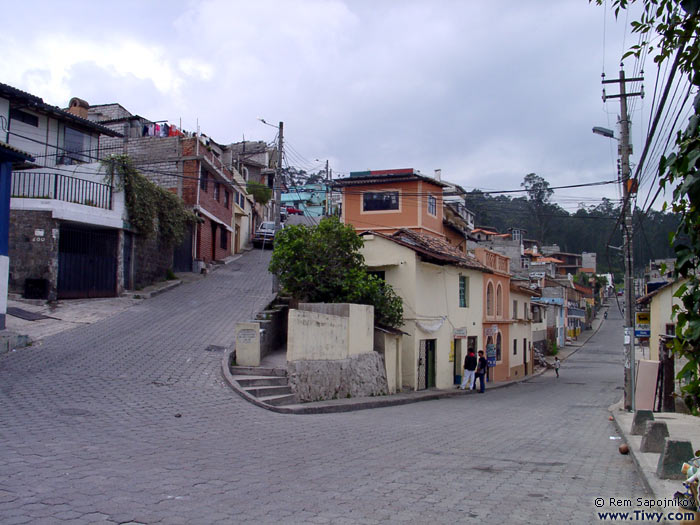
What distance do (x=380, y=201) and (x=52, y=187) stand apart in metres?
15.9

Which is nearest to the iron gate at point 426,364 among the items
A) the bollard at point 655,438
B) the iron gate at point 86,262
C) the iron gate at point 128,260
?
the iron gate at point 128,260

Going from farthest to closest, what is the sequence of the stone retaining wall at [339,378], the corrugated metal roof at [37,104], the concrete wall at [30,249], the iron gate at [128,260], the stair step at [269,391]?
1. the iron gate at [128,260]
2. the corrugated metal roof at [37,104]
3. the concrete wall at [30,249]
4. the stone retaining wall at [339,378]
5. the stair step at [269,391]

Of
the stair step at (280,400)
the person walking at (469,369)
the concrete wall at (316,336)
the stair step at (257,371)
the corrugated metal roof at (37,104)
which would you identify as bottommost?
the person walking at (469,369)

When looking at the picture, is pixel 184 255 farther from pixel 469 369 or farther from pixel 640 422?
pixel 640 422

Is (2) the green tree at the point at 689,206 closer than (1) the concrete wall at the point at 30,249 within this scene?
Yes

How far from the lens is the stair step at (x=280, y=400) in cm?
1258

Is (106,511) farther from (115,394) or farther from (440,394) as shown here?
(440,394)

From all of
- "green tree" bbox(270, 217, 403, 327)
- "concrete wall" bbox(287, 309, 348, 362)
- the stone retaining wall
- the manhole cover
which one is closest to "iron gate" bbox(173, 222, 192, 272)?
"green tree" bbox(270, 217, 403, 327)

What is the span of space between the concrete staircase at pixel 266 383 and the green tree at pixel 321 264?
3.65 meters

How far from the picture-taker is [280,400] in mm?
12945

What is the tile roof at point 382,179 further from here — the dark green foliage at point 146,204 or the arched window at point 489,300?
the dark green foliage at point 146,204

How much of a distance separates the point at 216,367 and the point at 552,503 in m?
9.48

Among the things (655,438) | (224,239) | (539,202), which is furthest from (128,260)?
(539,202)

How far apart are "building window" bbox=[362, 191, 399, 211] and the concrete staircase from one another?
17.2m
